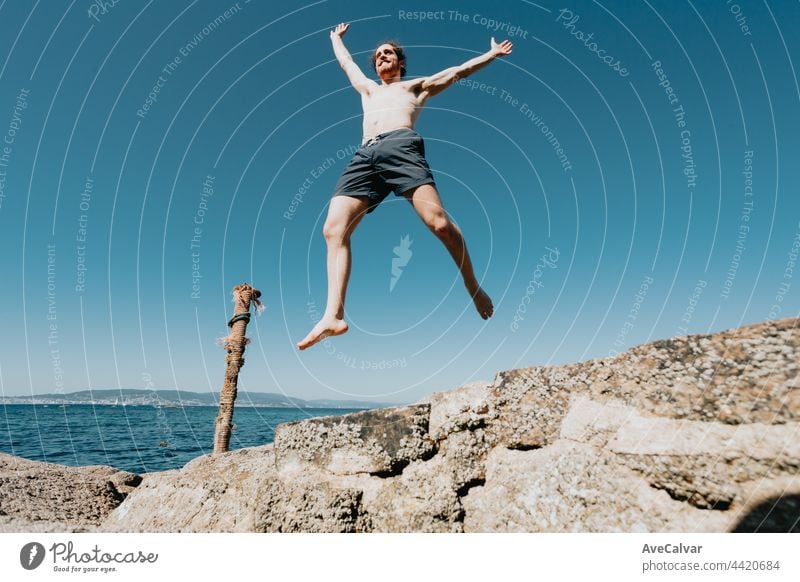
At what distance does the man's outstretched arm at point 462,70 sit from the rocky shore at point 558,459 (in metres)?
2.84

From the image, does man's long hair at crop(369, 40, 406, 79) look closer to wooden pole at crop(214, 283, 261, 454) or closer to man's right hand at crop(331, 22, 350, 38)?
man's right hand at crop(331, 22, 350, 38)

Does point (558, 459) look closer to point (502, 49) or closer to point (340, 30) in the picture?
point (502, 49)

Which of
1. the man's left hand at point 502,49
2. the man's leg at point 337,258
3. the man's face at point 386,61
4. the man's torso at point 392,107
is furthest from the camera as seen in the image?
the man's face at point 386,61

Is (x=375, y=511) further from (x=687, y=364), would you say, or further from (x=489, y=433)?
(x=687, y=364)

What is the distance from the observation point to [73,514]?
3213 mm

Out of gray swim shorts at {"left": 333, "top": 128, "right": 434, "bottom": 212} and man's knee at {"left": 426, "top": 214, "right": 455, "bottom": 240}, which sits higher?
gray swim shorts at {"left": 333, "top": 128, "right": 434, "bottom": 212}

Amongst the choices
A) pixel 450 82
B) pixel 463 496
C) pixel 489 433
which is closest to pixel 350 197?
pixel 450 82

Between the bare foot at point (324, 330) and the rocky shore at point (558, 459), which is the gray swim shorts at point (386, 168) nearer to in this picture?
the bare foot at point (324, 330)

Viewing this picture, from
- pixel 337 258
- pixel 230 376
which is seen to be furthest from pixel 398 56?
pixel 230 376

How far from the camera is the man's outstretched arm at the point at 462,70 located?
358 centimetres

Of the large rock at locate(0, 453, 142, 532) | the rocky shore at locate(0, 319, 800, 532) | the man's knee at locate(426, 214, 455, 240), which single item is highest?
the man's knee at locate(426, 214, 455, 240)

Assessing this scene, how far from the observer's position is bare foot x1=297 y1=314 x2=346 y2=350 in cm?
314

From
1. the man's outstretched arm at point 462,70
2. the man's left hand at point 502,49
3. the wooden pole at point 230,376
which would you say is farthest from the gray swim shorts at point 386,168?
the wooden pole at point 230,376

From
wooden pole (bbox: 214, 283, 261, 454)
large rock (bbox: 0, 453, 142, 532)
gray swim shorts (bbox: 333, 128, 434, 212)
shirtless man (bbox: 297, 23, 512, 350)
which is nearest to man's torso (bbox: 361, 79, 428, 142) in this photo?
shirtless man (bbox: 297, 23, 512, 350)
